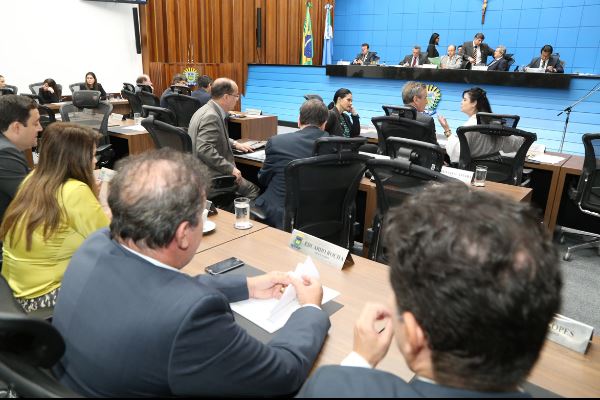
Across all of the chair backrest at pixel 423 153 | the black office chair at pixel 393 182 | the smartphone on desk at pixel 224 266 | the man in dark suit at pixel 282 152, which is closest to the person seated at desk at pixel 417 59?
the man in dark suit at pixel 282 152

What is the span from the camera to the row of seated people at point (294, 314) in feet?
1.94

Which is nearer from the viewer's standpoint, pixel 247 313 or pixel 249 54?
pixel 247 313

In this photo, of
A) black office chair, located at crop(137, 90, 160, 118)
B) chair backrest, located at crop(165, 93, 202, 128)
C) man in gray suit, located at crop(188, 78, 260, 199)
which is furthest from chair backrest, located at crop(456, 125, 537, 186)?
black office chair, located at crop(137, 90, 160, 118)

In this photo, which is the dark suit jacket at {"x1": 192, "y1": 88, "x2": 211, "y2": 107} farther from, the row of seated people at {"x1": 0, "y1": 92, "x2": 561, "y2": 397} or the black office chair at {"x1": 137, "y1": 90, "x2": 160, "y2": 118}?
the row of seated people at {"x1": 0, "y1": 92, "x2": 561, "y2": 397}

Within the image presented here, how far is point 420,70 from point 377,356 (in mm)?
6800

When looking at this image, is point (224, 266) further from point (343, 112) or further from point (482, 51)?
point (482, 51)

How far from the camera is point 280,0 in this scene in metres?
10.6

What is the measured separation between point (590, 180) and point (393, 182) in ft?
7.12

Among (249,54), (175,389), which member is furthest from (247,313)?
(249,54)

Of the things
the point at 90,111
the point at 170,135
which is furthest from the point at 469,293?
the point at 90,111

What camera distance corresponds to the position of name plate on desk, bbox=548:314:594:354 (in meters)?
1.10

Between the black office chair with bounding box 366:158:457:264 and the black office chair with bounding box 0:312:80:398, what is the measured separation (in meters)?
1.33

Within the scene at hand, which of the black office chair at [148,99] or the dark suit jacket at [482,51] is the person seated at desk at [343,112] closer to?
the black office chair at [148,99]

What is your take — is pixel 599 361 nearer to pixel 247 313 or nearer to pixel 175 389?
pixel 247 313
